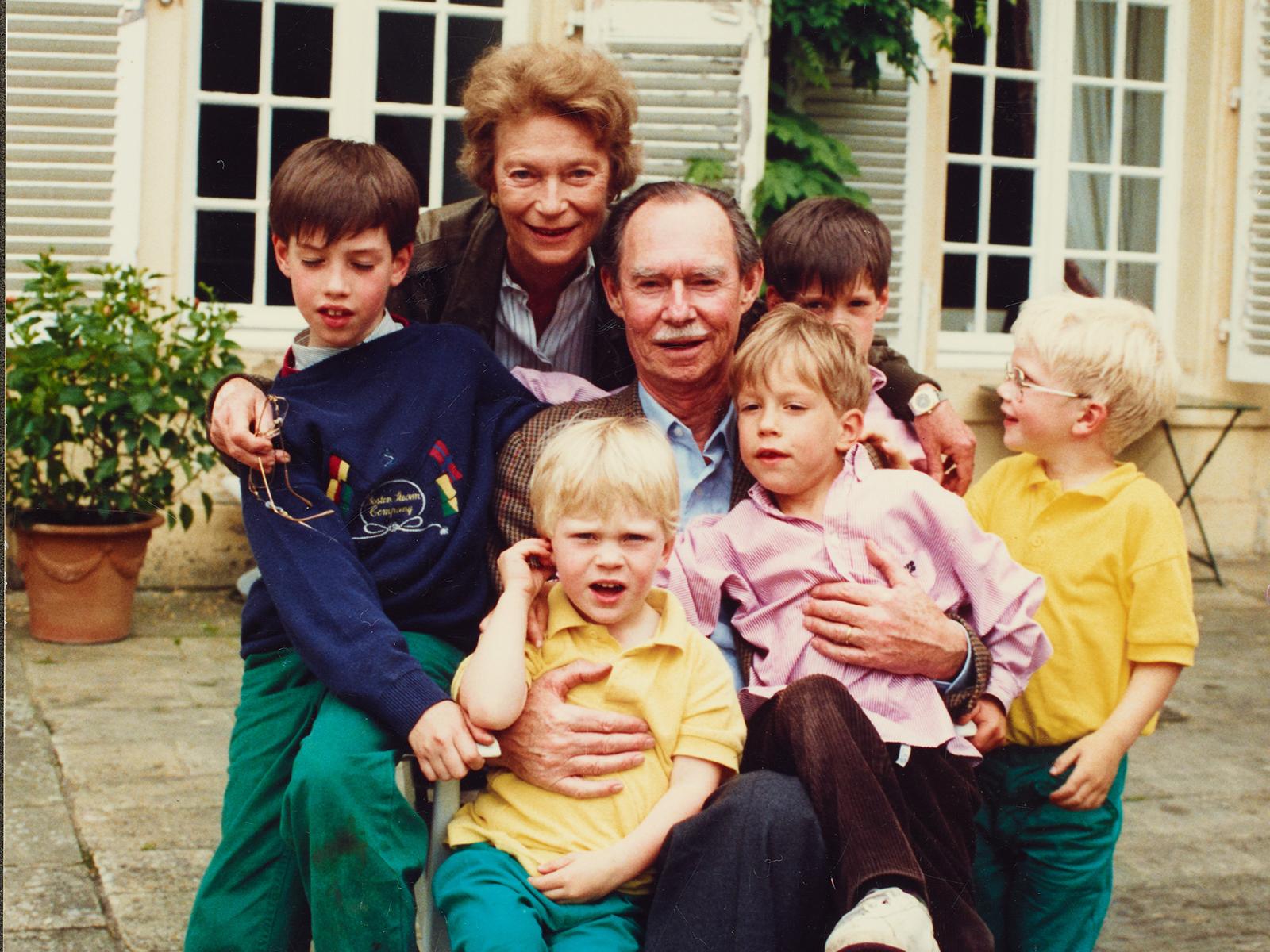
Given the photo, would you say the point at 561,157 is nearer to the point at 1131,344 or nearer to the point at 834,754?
the point at 1131,344

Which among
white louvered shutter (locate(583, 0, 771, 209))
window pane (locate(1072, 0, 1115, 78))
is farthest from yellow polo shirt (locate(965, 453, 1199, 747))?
window pane (locate(1072, 0, 1115, 78))

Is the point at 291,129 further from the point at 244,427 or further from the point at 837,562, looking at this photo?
the point at 837,562

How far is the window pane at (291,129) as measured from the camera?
6.36 meters

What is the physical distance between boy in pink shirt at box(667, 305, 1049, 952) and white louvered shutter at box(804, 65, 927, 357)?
4.69 m

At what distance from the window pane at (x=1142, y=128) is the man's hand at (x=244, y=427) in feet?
21.4

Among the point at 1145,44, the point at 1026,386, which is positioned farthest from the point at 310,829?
the point at 1145,44

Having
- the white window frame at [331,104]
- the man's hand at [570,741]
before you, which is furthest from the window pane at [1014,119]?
the man's hand at [570,741]

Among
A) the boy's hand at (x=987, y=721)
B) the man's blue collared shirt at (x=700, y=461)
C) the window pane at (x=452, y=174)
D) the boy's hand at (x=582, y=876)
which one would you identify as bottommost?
the boy's hand at (x=582, y=876)

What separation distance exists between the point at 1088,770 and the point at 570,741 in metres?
0.88

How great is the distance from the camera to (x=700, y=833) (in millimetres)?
1980

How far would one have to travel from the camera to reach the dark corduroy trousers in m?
1.94

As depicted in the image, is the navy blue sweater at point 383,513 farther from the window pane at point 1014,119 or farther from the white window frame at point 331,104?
the window pane at point 1014,119

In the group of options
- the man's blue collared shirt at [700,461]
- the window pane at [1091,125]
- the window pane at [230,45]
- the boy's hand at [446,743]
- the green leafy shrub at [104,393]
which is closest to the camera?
the boy's hand at [446,743]

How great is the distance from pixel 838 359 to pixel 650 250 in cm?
43
